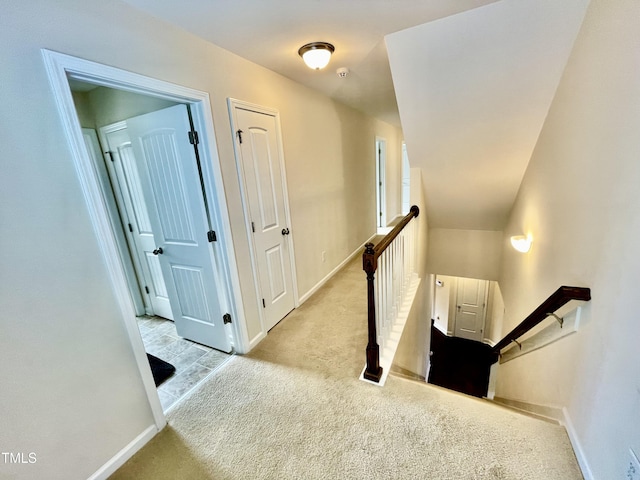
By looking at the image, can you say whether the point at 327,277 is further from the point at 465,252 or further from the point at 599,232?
the point at 599,232

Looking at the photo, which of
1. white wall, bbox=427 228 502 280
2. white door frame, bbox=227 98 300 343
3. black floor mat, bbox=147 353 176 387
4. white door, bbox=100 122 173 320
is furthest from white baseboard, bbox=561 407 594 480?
white door, bbox=100 122 173 320

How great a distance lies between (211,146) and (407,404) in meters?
2.15

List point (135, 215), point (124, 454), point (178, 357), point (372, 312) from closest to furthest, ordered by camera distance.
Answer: point (124, 454), point (372, 312), point (178, 357), point (135, 215)

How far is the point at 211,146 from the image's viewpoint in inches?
72.0

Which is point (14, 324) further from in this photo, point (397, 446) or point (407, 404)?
point (407, 404)

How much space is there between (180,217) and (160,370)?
1260 millimetres

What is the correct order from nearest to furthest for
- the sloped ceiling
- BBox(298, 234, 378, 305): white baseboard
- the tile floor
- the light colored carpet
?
the light colored carpet
the sloped ceiling
the tile floor
BBox(298, 234, 378, 305): white baseboard

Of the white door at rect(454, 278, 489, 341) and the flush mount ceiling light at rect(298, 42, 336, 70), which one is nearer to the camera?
the flush mount ceiling light at rect(298, 42, 336, 70)

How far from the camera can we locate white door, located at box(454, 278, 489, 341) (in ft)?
19.7

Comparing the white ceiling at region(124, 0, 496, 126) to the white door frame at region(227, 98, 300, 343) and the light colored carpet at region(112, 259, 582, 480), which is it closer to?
the white door frame at region(227, 98, 300, 343)

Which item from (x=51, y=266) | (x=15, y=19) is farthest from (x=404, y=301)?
(x=15, y=19)

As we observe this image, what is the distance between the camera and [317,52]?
1832mm

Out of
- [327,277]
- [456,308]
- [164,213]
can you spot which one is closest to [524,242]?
[327,277]

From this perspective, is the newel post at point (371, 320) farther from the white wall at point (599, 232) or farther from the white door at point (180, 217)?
the white door at point (180, 217)
